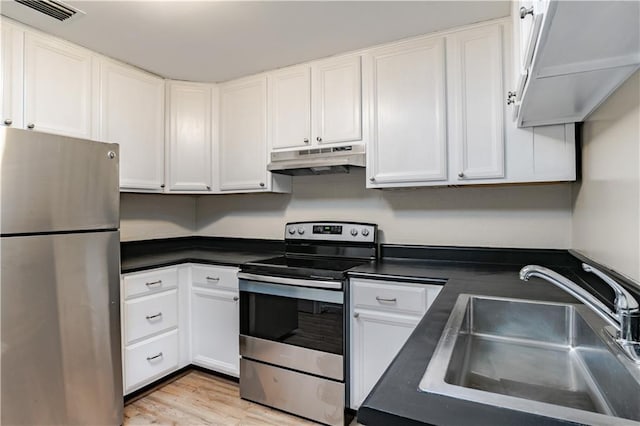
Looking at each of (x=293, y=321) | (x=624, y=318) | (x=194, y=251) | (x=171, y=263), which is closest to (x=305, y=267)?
(x=293, y=321)

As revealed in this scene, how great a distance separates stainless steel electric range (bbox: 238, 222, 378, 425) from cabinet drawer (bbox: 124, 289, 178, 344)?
56 cm

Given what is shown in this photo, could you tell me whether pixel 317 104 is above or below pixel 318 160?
above

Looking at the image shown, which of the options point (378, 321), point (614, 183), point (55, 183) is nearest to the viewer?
point (614, 183)

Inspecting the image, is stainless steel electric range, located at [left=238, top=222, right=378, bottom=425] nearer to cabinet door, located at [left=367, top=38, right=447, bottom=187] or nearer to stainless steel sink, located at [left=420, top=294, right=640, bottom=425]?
cabinet door, located at [left=367, top=38, right=447, bottom=187]

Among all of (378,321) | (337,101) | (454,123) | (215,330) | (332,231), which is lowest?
(215,330)

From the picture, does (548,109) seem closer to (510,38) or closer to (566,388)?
(510,38)

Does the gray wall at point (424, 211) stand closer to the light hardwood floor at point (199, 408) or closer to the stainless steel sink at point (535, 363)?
the stainless steel sink at point (535, 363)

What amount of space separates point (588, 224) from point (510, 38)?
1.05m

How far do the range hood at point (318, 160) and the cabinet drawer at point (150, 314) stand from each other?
1.18 m

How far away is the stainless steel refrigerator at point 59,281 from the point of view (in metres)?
1.56

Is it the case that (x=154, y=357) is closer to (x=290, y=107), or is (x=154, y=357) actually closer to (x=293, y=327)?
(x=293, y=327)

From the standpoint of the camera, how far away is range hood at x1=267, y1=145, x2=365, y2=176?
2.29m

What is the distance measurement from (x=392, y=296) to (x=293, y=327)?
0.64 meters

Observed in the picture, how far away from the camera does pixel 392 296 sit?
194 centimetres
